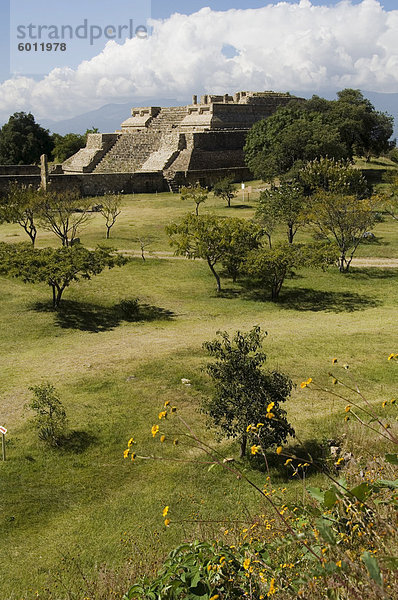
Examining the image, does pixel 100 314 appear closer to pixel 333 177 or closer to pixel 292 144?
pixel 333 177

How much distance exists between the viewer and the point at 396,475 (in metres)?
4.99

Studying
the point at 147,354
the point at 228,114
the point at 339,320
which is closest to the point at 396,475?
the point at 147,354

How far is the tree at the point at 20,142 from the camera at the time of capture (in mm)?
59469

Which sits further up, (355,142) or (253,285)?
(355,142)

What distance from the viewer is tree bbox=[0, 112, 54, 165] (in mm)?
59469

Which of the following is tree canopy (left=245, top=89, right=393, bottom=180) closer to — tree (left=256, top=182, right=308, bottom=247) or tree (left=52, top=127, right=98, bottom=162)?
tree (left=256, top=182, right=308, bottom=247)

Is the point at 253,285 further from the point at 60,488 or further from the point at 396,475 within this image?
the point at 396,475

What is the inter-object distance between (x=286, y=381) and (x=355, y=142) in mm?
42440

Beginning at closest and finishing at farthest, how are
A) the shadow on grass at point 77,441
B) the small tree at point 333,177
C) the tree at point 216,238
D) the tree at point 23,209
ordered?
the shadow on grass at point 77,441
the tree at point 216,238
the tree at point 23,209
the small tree at point 333,177

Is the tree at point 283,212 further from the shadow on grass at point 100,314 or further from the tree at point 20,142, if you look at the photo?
the tree at point 20,142

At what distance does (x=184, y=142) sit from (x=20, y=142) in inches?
856

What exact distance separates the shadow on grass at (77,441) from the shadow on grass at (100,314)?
27.1ft

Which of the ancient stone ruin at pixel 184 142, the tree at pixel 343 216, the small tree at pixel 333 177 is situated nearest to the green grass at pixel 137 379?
the tree at pixel 343 216

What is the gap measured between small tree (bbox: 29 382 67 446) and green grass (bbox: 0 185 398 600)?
0.27m
